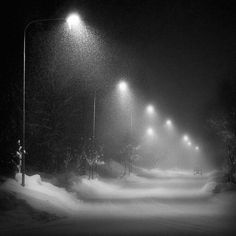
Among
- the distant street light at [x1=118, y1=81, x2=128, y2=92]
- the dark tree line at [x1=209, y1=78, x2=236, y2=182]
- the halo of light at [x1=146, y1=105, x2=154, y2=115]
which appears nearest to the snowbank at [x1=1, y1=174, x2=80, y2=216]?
the dark tree line at [x1=209, y1=78, x2=236, y2=182]

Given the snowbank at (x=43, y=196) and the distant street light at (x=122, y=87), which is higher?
the distant street light at (x=122, y=87)

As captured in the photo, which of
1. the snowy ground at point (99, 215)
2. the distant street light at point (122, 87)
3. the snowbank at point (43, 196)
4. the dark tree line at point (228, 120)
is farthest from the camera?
the distant street light at point (122, 87)

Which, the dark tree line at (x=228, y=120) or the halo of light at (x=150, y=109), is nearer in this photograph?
the dark tree line at (x=228, y=120)

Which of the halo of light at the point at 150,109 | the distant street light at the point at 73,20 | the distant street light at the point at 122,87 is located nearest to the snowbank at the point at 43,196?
the distant street light at the point at 73,20

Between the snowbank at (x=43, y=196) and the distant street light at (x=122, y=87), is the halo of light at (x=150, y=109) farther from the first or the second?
the snowbank at (x=43, y=196)

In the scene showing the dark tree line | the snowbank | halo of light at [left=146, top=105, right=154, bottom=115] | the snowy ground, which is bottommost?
the snowy ground

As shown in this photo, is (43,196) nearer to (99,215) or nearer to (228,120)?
(99,215)

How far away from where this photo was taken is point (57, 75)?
140 ft

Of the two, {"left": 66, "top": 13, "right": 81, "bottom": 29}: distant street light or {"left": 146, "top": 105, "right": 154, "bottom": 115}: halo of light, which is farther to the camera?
{"left": 146, "top": 105, "right": 154, "bottom": 115}: halo of light

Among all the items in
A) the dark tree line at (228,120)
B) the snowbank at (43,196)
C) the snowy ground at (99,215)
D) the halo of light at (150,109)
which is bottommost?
the snowy ground at (99,215)

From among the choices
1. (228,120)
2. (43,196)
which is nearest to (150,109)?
(228,120)

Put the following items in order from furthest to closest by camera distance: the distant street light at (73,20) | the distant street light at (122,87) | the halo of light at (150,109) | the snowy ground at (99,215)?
the halo of light at (150,109) → the distant street light at (122,87) → the distant street light at (73,20) → the snowy ground at (99,215)

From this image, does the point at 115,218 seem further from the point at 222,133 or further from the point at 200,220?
the point at 222,133

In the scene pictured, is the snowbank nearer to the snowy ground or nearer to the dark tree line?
the snowy ground
